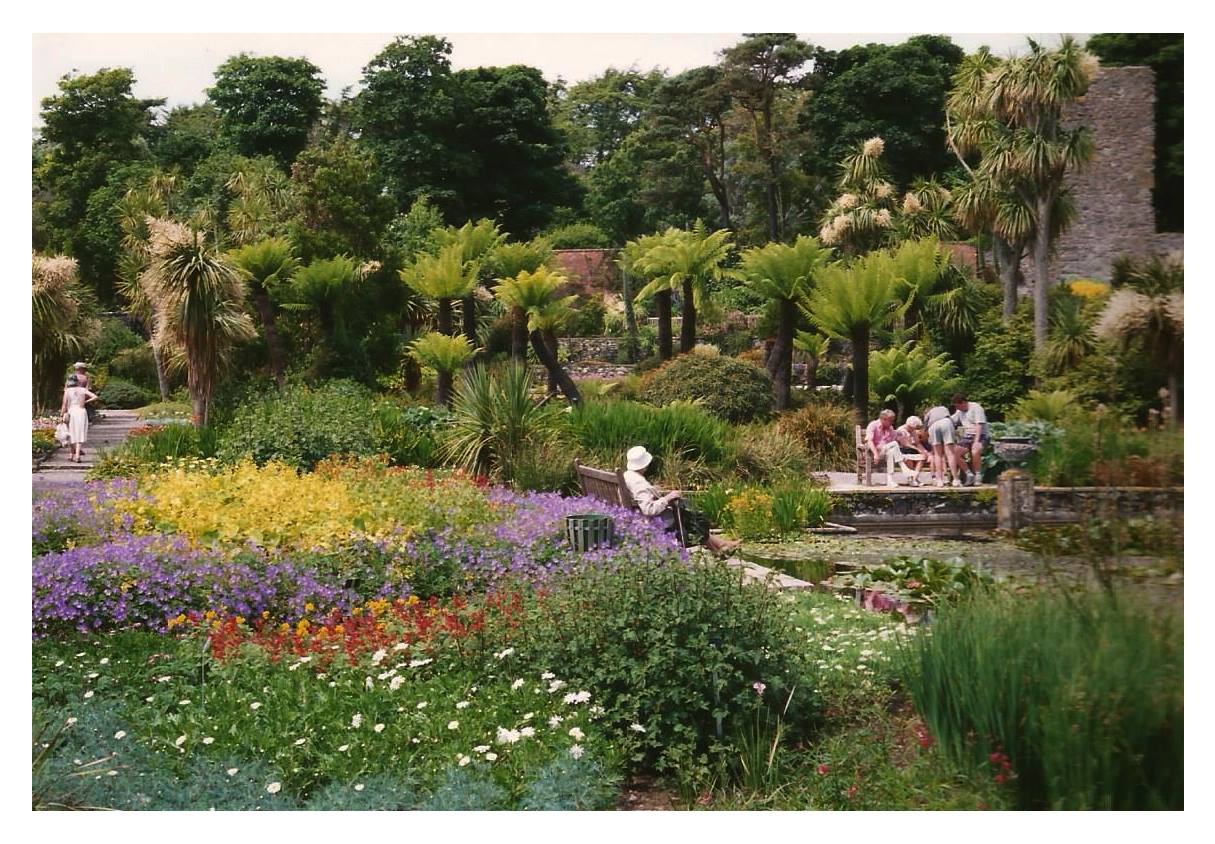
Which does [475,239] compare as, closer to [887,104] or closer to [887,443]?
[887,104]

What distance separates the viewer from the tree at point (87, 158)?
5672mm

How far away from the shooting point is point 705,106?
22.1 ft

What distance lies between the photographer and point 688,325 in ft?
38.2

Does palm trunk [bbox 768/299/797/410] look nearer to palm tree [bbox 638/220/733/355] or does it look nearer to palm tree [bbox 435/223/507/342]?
palm tree [bbox 638/220/733/355]

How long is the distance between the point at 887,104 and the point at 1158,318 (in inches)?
77.8

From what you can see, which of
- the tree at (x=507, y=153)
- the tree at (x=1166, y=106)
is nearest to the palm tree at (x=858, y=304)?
the tree at (x=507, y=153)

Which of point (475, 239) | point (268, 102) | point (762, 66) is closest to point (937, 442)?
point (762, 66)

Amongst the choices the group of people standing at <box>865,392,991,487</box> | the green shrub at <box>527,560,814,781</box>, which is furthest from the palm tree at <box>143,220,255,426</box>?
the group of people standing at <box>865,392,991,487</box>

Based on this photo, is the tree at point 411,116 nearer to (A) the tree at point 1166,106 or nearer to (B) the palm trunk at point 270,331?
(B) the palm trunk at point 270,331

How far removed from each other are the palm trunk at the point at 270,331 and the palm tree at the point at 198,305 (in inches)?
6.8

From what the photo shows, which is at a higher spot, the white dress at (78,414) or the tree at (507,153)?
the tree at (507,153)
